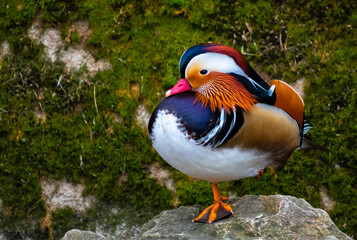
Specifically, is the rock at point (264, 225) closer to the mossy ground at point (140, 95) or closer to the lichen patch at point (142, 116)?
the mossy ground at point (140, 95)

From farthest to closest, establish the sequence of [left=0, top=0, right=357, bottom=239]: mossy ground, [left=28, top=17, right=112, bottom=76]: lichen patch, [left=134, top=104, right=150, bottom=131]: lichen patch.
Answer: [left=28, top=17, right=112, bottom=76]: lichen patch
[left=134, top=104, right=150, bottom=131]: lichen patch
[left=0, top=0, right=357, bottom=239]: mossy ground

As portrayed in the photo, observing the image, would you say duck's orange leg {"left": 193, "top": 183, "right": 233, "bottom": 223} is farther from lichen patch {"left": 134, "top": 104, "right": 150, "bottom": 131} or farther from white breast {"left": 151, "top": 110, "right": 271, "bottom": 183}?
lichen patch {"left": 134, "top": 104, "right": 150, "bottom": 131}

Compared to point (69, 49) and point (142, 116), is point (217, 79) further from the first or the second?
point (69, 49)

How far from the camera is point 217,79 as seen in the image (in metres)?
2.51

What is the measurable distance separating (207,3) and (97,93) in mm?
1058

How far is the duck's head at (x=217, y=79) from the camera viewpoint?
2.47 metres

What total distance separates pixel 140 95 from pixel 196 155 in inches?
58.4

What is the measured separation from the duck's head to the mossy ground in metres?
1.27

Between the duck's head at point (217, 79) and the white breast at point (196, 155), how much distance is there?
18 cm

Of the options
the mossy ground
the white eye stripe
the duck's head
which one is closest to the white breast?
the duck's head

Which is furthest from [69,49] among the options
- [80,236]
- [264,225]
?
[264,225]

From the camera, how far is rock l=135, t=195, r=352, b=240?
253cm

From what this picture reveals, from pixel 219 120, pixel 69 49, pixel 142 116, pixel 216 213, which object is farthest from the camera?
pixel 69 49

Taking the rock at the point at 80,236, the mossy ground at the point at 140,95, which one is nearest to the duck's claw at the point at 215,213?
Result: the rock at the point at 80,236
